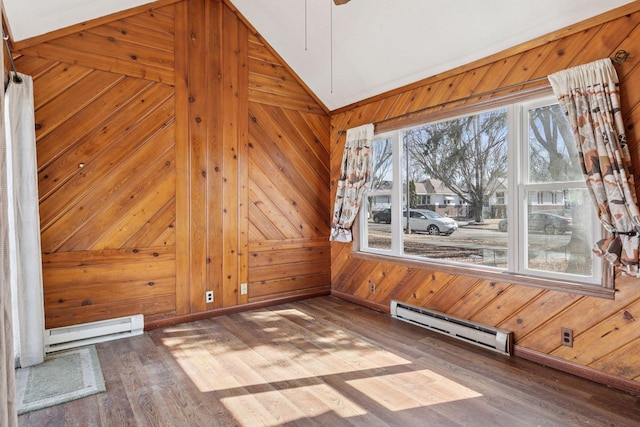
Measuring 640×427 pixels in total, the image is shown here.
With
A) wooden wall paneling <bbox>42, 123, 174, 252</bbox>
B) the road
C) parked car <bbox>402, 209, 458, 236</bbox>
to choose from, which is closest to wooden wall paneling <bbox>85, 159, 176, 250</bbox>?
wooden wall paneling <bbox>42, 123, 174, 252</bbox>

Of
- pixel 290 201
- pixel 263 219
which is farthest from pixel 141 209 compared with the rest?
pixel 290 201

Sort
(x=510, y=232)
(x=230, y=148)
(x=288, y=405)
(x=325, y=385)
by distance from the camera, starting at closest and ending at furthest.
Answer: (x=288, y=405) → (x=325, y=385) → (x=510, y=232) → (x=230, y=148)

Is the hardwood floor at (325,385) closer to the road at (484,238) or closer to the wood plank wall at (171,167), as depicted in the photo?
the wood plank wall at (171,167)

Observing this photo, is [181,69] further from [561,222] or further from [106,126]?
[561,222]

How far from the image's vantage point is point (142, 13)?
360 centimetres

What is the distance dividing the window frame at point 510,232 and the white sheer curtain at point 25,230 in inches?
129

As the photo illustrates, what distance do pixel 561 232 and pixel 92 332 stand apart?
4.08m

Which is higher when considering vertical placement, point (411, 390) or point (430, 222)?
point (430, 222)

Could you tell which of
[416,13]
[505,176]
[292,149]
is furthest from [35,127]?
[505,176]

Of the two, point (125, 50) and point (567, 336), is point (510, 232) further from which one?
point (125, 50)

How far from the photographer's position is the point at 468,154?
349 centimetres

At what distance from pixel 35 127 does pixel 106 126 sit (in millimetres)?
533

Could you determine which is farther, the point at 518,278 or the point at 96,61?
the point at 96,61

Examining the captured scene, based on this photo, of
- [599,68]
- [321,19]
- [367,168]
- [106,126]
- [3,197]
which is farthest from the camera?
[367,168]
